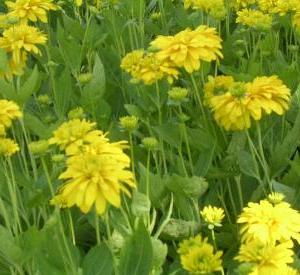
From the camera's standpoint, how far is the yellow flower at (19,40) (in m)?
1.41

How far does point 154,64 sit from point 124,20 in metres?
0.55

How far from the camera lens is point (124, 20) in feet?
5.87

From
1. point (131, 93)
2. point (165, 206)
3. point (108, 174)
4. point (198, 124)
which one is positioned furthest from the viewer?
point (131, 93)

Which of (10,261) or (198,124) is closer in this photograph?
(10,261)

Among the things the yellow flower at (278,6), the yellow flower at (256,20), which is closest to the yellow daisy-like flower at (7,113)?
the yellow flower at (256,20)

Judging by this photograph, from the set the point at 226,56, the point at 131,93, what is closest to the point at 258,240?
the point at 131,93

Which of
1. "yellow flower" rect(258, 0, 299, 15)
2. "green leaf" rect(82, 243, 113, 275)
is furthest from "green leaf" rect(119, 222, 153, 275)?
"yellow flower" rect(258, 0, 299, 15)

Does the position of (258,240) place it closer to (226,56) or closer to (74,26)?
(226,56)

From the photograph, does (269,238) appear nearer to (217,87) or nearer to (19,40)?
(217,87)

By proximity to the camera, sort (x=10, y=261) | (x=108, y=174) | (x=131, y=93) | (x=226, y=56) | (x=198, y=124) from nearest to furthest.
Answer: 1. (x=108, y=174)
2. (x=10, y=261)
3. (x=198, y=124)
4. (x=131, y=93)
5. (x=226, y=56)

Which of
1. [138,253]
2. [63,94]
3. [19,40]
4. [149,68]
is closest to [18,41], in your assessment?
[19,40]

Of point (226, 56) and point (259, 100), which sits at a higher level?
point (259, 100)

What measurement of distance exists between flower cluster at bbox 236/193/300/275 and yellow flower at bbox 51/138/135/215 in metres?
0.16

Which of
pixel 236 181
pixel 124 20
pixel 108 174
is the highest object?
pixel 108 174
